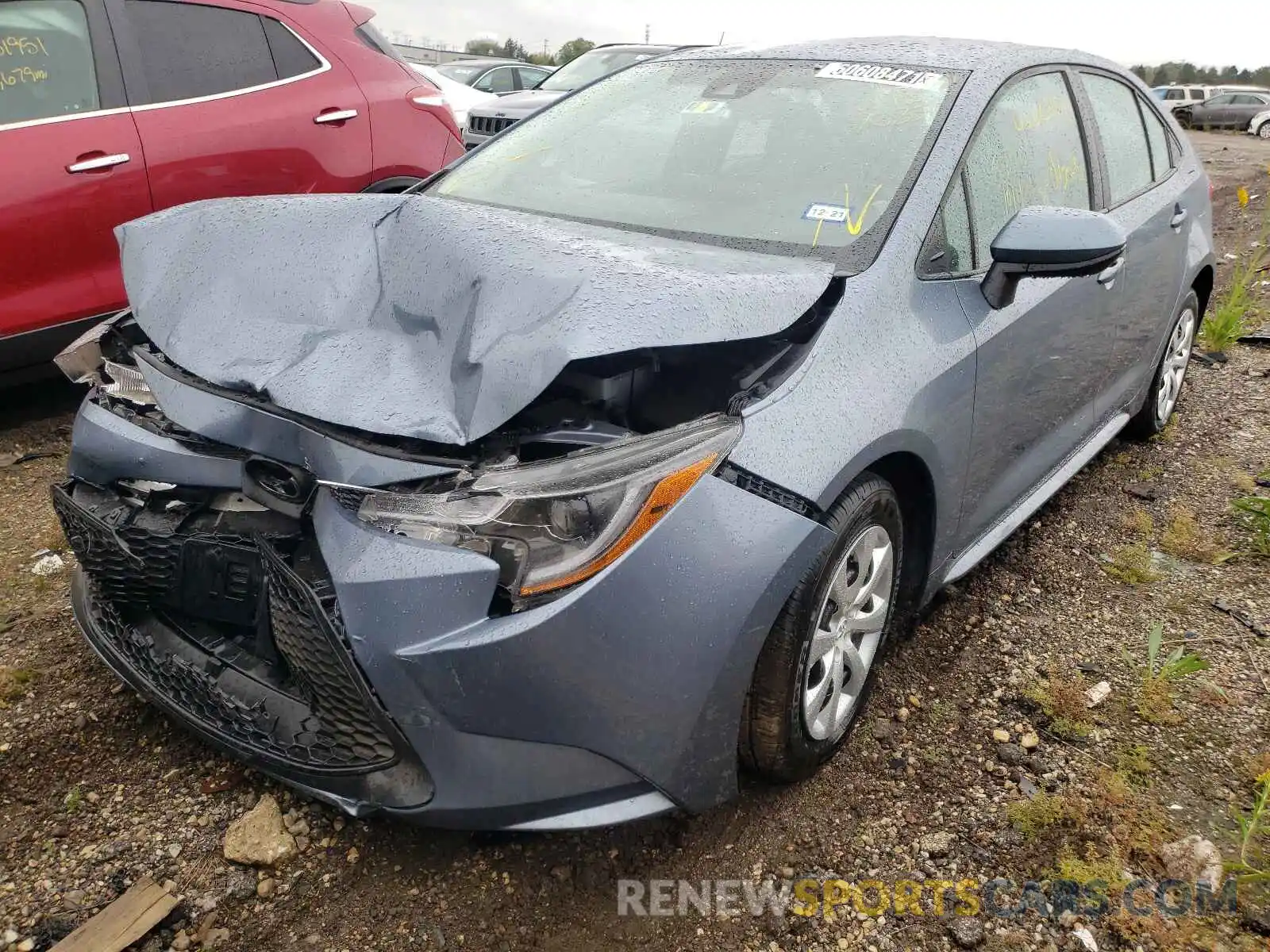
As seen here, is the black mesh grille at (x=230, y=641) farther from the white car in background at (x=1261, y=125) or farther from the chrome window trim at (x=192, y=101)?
the white car in background at (x=1261, y=125)

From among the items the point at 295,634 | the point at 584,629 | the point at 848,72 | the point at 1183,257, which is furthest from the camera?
the point at 1183,257

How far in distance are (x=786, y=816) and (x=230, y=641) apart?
3.95ft

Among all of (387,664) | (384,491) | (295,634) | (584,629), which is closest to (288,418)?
(384,491)

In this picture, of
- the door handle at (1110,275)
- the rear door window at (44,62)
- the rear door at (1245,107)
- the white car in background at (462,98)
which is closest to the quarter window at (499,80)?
the white car in background at (462,98)

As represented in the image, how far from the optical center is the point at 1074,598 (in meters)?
2.96

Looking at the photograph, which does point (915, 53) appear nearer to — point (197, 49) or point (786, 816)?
point (786, 816)

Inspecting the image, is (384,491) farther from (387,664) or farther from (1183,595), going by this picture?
(1183,595)

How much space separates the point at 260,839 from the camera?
6.21 ft

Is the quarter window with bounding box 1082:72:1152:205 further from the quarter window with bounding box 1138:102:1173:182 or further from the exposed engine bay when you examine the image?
the exposed engine bay

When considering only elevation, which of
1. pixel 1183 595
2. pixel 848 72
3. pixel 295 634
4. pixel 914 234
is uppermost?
pixel 848 72

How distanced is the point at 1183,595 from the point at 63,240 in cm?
404

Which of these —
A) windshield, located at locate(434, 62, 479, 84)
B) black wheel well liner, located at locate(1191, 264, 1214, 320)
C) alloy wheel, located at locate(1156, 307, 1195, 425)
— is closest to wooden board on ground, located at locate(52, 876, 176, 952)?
alloy wheel, located at locate(1156, 307, 1195, 425)

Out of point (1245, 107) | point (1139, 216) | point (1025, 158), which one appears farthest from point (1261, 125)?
point (1025, 158)

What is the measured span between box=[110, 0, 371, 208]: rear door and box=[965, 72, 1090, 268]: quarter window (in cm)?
281
